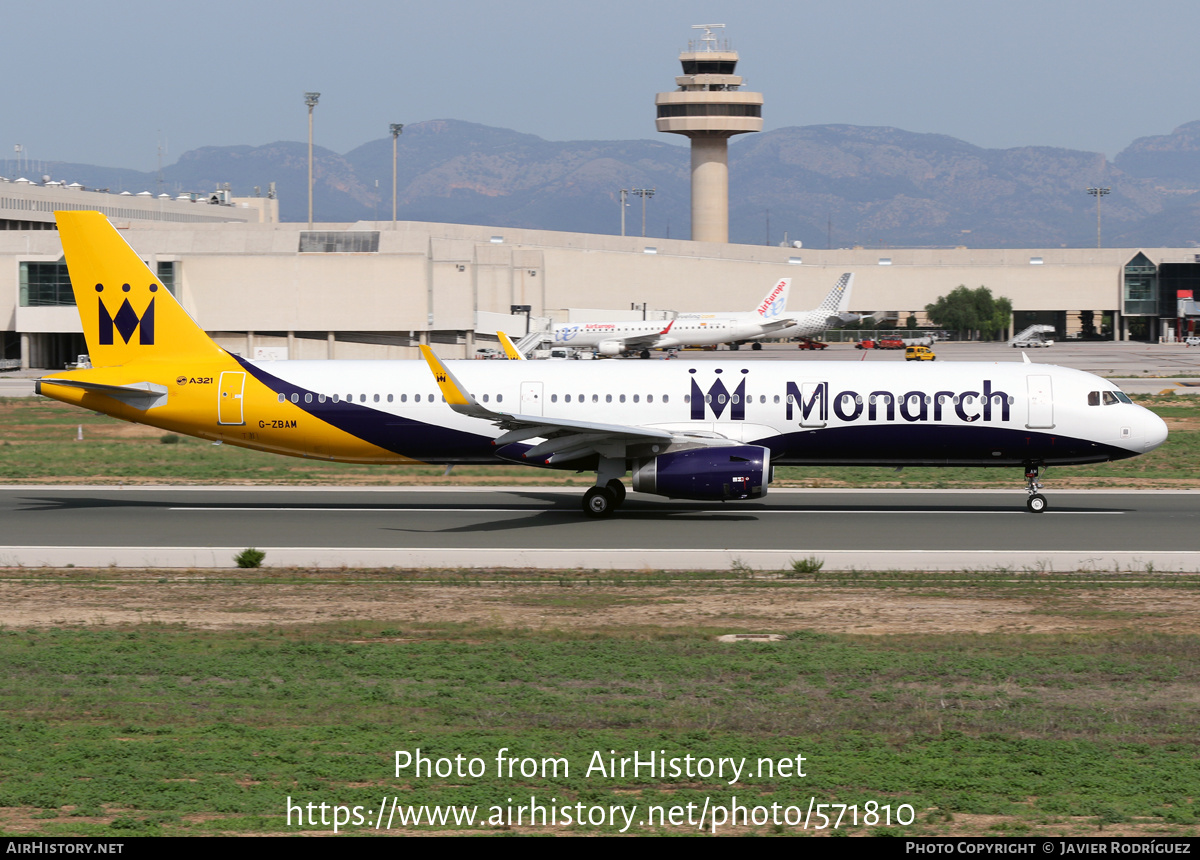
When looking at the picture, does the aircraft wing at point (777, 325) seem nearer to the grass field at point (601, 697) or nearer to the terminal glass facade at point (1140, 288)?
the terminal glass facade at point (1140, 288)

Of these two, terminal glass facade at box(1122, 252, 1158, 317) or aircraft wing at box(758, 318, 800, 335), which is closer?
aircraft wing at box(758, 318, 800, 335)

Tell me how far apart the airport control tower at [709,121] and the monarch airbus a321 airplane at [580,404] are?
532 ft

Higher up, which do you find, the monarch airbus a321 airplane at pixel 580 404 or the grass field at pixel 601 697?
the monarch airbus a321 airplane at pixel 580 404

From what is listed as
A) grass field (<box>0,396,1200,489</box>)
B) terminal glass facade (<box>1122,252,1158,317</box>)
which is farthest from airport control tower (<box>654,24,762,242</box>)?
grass field (<box>0,396,1200,489</box>)

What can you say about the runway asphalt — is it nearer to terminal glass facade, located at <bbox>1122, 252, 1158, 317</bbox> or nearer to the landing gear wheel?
the landing gear wheel

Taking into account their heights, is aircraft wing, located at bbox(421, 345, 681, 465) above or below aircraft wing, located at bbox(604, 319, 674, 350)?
below

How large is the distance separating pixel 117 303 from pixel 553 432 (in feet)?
39.7

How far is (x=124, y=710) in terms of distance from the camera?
47.1 ft

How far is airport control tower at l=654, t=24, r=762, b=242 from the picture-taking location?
633 ft

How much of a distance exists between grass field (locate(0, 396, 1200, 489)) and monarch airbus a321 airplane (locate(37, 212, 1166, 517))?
6.67 metres

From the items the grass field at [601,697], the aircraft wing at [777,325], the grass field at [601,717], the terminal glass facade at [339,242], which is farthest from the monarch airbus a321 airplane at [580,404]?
the aircraft wing at [777,325]

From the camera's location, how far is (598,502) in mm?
31719

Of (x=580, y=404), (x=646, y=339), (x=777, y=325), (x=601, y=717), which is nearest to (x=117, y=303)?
(x=580, y=404)

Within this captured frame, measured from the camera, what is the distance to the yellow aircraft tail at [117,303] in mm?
32750
